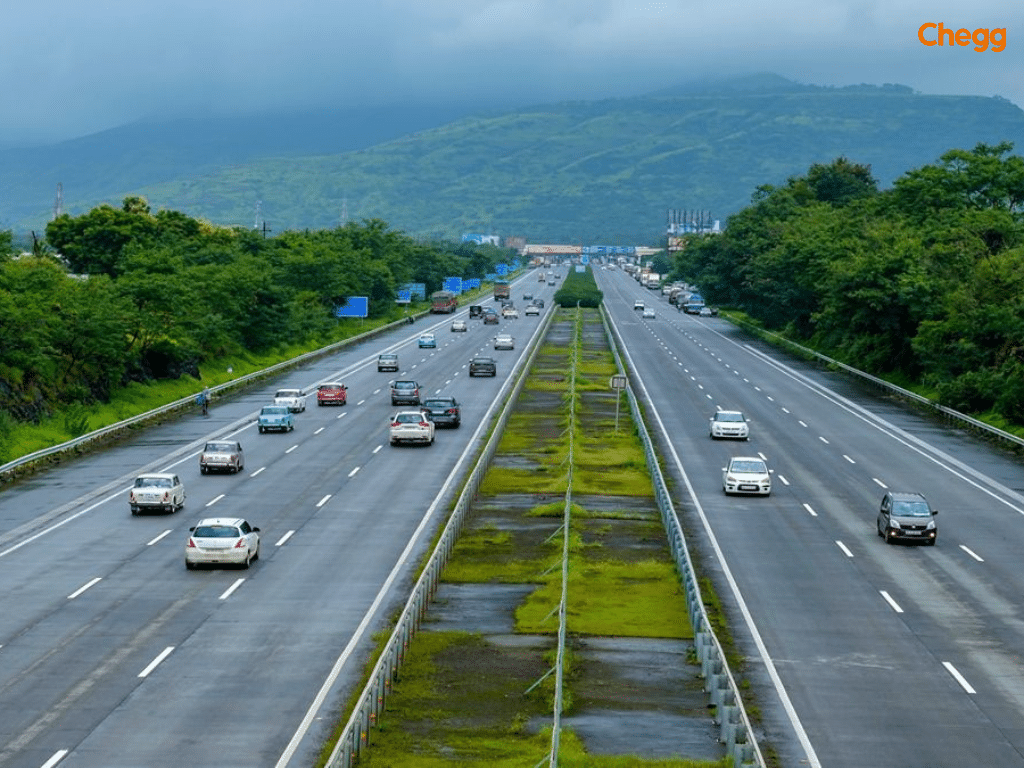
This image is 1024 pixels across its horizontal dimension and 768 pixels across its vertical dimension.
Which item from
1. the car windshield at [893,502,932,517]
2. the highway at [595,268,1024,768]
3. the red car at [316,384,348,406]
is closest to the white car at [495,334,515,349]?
the red car at [316,384,348,406]

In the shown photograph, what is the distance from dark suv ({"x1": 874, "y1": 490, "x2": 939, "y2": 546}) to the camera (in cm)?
4878

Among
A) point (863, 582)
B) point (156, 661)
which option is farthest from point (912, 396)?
point (156, 661)

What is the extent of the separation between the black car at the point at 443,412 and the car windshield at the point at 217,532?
35.2 meters

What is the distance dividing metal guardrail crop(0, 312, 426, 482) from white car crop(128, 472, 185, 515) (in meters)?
9.81

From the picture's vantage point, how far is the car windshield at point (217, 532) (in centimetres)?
4306

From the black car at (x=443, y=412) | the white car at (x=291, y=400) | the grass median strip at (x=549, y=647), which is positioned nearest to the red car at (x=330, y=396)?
the white car at (x=291, y=400)

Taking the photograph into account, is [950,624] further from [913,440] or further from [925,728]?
[913,440]

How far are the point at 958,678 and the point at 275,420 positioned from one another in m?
49.6

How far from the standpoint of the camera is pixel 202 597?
39500 mm

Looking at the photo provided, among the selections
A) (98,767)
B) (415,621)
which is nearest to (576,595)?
(415,621)

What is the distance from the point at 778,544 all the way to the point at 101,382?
1987 inches

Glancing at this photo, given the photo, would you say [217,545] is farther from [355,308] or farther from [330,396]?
[355,308]

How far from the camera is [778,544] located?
48.7m

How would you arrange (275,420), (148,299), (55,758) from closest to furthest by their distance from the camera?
(55,758) < (275,420) < (148,299)
